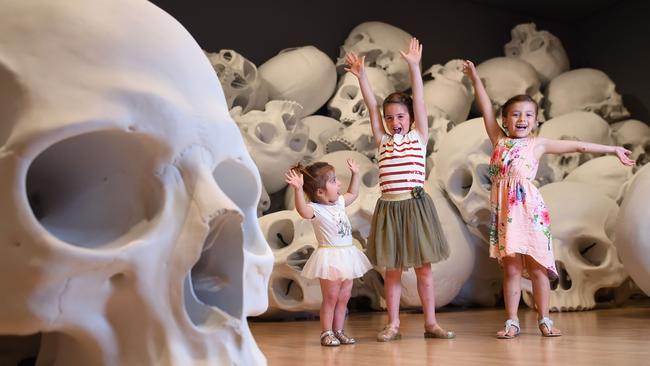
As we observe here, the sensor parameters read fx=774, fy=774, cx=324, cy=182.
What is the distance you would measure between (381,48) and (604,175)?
1.65 metres

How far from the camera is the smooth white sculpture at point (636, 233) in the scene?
11.0 ft

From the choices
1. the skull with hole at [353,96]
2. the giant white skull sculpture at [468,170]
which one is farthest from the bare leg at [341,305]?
the skull with hole at [353,96]

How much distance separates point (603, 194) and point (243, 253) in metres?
3.25

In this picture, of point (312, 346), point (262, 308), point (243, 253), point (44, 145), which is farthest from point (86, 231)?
point (312, 346)

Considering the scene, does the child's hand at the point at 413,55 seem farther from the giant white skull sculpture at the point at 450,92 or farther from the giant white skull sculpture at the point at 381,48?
the giant white skull sculpture at the point at 381,48

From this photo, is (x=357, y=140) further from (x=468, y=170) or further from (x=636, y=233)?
(x=636, y=233)

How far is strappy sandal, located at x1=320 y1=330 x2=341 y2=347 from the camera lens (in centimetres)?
276

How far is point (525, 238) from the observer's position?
9.78 ft

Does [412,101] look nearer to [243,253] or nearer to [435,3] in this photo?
[243,253]

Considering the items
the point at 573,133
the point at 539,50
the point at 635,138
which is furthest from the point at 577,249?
the point at 539,50

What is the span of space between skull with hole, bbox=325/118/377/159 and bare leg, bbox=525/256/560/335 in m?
1.64

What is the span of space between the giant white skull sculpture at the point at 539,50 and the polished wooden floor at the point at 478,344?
7.62ft

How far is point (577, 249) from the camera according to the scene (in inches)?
162

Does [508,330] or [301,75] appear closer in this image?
[508,330]
